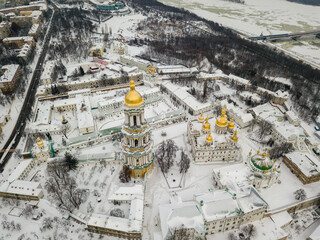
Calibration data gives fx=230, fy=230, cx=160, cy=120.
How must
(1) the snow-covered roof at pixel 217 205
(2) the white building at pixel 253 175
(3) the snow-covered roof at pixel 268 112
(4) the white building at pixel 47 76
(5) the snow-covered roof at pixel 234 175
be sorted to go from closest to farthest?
(1) the snow-covered roof at pixel 217 205 < (5) the snow-covered roof at pixel 234 175 < (2) the white building at pixel 253 175 < (3) the snow-covered roof at pixel 268 112 < (4) the white building at pixel 47 76

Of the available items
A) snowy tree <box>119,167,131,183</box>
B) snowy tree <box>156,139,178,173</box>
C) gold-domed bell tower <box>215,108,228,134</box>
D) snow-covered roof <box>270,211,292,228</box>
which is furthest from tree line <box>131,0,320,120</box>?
snowy tree <box>119,167,131,183</box>

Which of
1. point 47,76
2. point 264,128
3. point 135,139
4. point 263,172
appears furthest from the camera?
point 47,76

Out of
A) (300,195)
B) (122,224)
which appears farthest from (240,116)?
(122,224)

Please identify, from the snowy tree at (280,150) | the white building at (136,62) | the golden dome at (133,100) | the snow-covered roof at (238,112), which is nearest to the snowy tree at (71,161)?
the golden dome at (133,100)

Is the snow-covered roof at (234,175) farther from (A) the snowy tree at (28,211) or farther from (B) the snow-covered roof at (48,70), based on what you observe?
(B) the snow-covered roof at (48,70)

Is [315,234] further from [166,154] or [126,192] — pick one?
Result: [126,192]

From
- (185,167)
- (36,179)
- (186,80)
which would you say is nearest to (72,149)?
(36,179)

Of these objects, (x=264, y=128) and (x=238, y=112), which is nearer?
(x=264, y=128)
